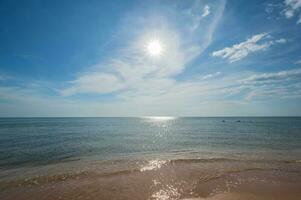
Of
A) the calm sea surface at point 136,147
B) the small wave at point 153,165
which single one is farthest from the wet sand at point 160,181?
the calm sea surface at point 136,147

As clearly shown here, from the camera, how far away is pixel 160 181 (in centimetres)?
1209

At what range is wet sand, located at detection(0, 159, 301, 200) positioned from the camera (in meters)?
10.1

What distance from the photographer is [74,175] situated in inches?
538

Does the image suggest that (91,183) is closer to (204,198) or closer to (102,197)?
(102,197)

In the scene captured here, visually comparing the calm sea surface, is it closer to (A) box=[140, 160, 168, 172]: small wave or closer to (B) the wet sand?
(A) box=[140, 160, 168, 172]: small wave

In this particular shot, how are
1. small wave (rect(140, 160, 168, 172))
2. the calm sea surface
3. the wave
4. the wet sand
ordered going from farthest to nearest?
the calm sea surface < small wave (rect(140, 160, 168, 172)) < the wave < the wet sand

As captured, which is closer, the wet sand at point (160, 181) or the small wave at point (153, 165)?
the wet sand at point (160, 181)

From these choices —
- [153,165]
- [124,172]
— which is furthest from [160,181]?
[153,165]

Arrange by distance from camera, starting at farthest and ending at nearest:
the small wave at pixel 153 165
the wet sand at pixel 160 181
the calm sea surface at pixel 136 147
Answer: the calm sea surface at pixel 136 147 → the small wave at pixel 153 165 → the wet sand at pixel 160 181

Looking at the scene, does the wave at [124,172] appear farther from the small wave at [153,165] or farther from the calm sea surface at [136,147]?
the calm sea surface at [136,147]

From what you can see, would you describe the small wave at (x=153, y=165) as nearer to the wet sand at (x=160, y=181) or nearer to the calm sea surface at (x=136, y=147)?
the wet sand at (x=160, y=181)

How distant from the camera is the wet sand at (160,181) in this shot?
10.1m

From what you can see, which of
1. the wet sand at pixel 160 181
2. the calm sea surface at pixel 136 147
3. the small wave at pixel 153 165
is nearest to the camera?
the wet sand at pixel 160 181

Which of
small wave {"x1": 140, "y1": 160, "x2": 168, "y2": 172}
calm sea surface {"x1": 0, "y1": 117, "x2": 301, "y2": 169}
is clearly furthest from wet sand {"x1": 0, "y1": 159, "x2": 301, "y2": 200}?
calm sea surface {"x1": 0, "y1": 117, "x2": 301, "y2": 169}
